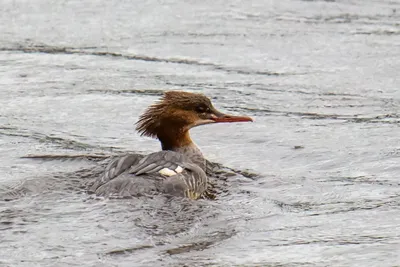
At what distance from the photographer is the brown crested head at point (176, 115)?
9.09m

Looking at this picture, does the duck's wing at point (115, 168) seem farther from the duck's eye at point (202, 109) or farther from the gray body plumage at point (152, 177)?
the duck's eye at point (202, 109)

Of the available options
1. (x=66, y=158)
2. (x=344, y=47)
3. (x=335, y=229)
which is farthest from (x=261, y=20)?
(x=335, y=229)

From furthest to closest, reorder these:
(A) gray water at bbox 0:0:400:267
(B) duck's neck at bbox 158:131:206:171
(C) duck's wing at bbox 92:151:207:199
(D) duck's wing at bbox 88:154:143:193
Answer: (B) duck's neck at bbox 158:131:206:171 < (D) duck's wing at bbox 88:154:143:193 < (C) duck's wing at bbox 92:151:207:199 < (A) gray water at bbox 0:0:400:267

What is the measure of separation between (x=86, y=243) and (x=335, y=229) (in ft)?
6.05

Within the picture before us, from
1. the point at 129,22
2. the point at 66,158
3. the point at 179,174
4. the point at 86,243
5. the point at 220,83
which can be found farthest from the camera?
the point at 129,22

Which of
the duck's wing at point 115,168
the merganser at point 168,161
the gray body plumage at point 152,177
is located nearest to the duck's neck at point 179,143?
the merganser at point 168,161

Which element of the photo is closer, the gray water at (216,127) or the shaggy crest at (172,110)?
the gray water at (216,127)

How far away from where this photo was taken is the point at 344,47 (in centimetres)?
1316

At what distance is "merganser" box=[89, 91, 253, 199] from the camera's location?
26.3 feet

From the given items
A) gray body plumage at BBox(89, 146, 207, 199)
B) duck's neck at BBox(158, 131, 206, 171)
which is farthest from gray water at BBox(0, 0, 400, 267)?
duck's neck at BBox(158, 131, 206, 171)

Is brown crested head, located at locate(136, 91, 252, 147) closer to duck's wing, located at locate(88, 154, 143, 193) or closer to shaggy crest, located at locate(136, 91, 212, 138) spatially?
shaggy crest, located at locate(136, 91, 212, 138)

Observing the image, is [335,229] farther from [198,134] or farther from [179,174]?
[198,134]

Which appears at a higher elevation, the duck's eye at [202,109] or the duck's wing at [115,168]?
the duck's eye at [202,109]

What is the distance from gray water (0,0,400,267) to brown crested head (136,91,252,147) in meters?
0.47
